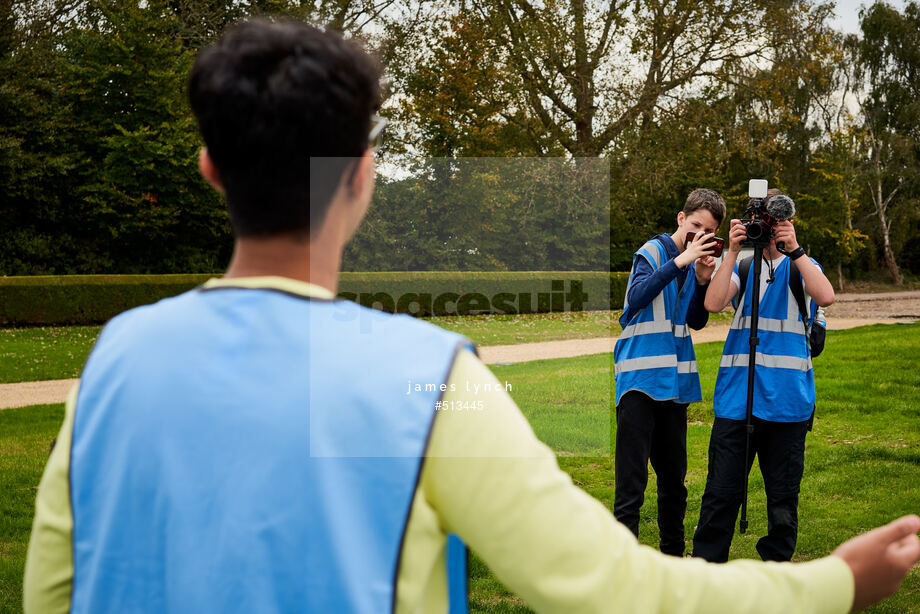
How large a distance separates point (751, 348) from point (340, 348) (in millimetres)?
3509

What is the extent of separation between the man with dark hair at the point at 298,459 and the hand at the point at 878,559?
0.02 meters

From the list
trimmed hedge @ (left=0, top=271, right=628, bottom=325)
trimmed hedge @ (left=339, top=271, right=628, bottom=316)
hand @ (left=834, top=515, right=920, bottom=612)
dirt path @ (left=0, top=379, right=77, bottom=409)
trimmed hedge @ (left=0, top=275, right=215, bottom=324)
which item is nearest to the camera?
hand @ (left=834, top=515, right=920, bottom=612)

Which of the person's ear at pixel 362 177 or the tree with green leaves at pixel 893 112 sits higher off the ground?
the tree with green leaves at pixel 893 112

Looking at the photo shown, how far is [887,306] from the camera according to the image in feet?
83.5

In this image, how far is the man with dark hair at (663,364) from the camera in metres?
4.14

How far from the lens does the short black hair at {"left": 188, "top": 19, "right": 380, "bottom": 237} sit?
0.92 m

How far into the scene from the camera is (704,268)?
14.2 ft

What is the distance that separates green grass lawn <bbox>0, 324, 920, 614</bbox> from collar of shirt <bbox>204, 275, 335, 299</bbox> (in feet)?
11.1

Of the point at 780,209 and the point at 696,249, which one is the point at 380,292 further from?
the point at 780,209

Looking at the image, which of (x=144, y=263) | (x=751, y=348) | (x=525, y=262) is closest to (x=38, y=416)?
(x=751, y=348)

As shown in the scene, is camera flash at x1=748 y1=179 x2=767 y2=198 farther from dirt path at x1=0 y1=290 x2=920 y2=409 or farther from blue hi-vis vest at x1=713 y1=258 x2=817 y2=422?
dirt path at x1=0 y1=290 x2=920 y2=409

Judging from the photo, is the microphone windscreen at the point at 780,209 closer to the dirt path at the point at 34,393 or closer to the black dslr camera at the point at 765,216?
the black dslr camera at the point at 765,216

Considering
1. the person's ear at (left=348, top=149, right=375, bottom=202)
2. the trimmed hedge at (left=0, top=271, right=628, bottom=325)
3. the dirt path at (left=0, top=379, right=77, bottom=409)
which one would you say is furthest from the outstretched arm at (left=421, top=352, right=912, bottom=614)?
the trimmed hedge at (left=0, top=271, right=628, bottom=325)

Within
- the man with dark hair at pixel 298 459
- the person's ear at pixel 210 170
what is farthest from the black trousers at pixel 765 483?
the person's ear at pixel 210 170
